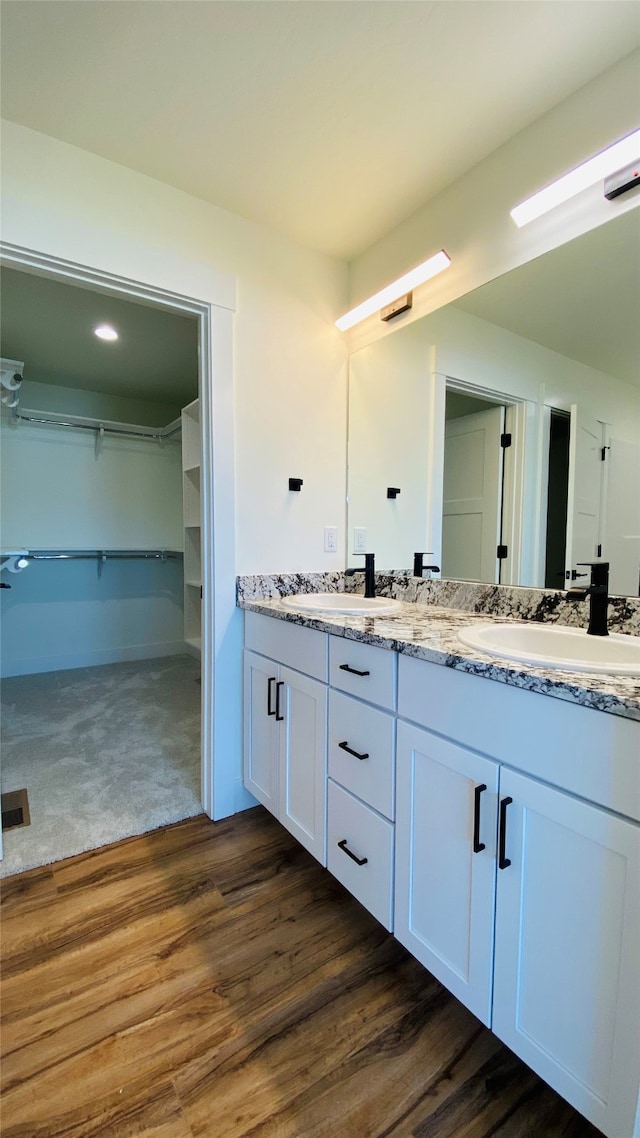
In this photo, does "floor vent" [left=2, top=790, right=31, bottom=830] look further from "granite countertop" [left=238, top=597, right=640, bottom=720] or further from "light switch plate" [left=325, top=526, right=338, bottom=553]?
"light switch plate" [left=325, top=526, right=338, bottom=553]

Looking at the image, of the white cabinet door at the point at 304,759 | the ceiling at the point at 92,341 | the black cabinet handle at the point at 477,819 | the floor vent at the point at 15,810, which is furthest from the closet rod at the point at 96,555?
the black cabinet handle at the point at 477,819

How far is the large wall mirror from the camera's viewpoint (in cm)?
119

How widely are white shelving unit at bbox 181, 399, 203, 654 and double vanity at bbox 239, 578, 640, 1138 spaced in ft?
5.20

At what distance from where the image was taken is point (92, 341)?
2.86 metres

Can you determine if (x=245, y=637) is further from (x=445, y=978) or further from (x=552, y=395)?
(x=552, y=395)

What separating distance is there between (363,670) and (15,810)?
5.37 ft

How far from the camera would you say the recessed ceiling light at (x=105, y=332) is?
2.63m

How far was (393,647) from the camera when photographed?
3.51 ft

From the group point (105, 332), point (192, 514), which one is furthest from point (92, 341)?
point (192, 514)

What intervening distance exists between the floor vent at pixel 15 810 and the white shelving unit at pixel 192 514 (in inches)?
40.3

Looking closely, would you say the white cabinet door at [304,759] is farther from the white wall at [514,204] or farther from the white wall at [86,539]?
the white wall at [86,539]

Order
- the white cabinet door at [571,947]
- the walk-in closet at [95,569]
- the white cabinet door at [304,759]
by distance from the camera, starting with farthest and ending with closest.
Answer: the walk-in closet at [95,569], the white cabinet door at [304,759], the white cabinet door at [571,947]

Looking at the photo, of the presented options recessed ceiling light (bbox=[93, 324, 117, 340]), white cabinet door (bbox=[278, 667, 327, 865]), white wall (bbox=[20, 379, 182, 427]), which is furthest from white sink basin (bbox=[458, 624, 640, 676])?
white wall (bbox=[20, 379, 182, 427])

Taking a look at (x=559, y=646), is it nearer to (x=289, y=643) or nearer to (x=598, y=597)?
(x=598, y=597)
